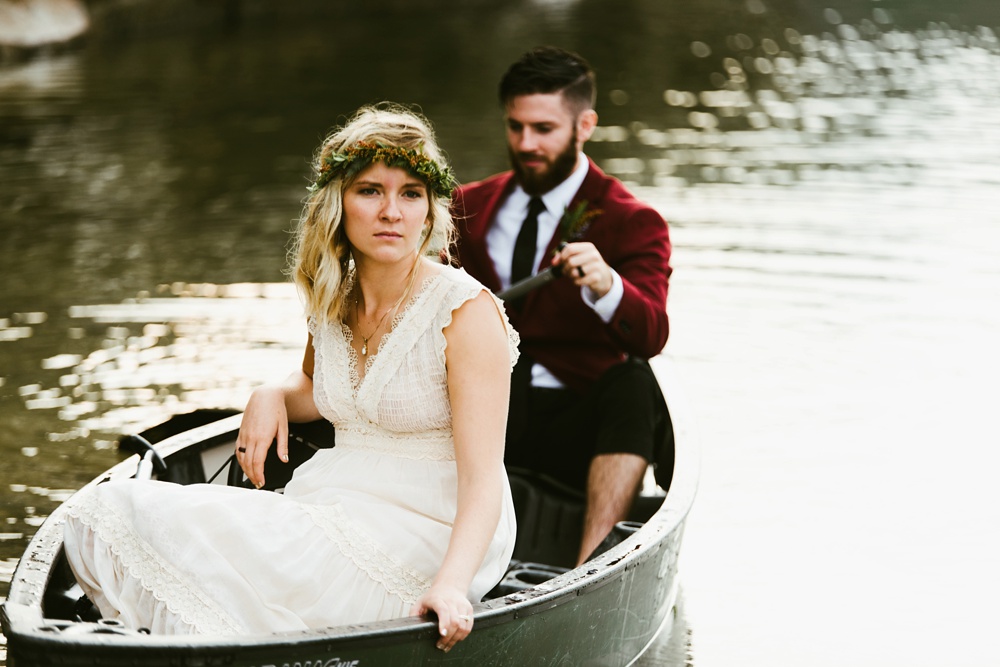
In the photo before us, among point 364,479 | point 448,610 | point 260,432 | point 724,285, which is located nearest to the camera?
point 448,610

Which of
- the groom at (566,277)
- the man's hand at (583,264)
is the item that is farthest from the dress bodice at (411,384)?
the groom at (566,277)

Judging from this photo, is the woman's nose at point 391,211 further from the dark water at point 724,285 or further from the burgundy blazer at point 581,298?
the dark water at point 724,285

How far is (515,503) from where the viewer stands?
4.30 metres

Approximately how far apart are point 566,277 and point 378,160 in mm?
1358

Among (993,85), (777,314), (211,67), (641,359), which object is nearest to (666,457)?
(641,359)

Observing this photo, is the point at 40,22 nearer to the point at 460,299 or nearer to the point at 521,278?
the point at 521,278

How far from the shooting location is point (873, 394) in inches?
262

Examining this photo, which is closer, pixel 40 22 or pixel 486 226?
pixel 486 226

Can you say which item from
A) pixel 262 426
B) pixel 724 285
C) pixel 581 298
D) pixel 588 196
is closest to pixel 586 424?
pixel 581 298

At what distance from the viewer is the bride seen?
2701 millimetres

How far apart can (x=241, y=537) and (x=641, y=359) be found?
1.91 meters

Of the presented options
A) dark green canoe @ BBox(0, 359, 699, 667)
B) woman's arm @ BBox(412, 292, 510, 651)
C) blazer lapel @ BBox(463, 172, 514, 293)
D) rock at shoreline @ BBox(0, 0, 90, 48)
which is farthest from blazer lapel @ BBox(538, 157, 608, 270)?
rock at shoreline @ BBox(0, 0, 90, 48)

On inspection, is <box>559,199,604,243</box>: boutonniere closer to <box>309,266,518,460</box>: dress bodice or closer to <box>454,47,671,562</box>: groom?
<box>454,47,671,562</box>: groom

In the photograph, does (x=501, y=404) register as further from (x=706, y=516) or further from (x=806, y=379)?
(x=806, y=379)
